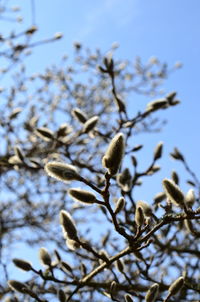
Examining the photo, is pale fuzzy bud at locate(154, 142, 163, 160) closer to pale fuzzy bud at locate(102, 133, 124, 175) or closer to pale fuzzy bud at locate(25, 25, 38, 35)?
pale fuzzy bud at locate(102, 133, 124, 175)

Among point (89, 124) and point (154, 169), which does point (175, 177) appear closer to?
point (154, 169)

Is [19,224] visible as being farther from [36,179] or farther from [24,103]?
[24,103]

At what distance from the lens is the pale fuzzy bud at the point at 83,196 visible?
1.70 metres

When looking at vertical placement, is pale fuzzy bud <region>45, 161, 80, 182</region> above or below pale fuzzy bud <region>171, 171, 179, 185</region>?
below

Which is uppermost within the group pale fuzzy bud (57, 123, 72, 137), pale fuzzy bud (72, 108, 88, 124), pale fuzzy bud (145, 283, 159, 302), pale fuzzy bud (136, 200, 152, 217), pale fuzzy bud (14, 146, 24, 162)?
pale fuzzy bud (72, 108, 88, 124)

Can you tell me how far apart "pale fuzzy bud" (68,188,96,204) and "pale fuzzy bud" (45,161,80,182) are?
0.09 metres

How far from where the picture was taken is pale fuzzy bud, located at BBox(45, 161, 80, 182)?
1.64 meters

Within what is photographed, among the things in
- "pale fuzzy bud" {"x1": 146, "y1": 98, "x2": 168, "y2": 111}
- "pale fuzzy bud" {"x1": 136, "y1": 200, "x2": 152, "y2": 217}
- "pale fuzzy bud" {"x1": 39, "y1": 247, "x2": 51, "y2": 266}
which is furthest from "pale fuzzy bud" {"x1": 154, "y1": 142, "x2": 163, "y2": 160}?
"pale fuzzy bud" {"x1": 39, "y1": 247, "x2": 51, "y2": 266}

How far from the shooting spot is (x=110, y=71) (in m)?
3.50

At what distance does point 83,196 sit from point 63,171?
16 cm

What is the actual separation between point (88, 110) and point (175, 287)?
7.70m

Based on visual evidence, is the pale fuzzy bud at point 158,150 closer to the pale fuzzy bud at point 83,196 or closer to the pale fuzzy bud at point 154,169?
the pale fuzzy bud at point 154,169

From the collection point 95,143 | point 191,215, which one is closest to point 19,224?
point 95,143

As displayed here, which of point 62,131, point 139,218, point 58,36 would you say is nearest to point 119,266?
point 139,218
